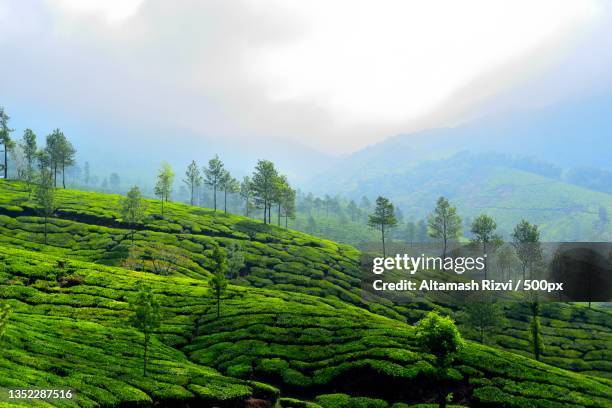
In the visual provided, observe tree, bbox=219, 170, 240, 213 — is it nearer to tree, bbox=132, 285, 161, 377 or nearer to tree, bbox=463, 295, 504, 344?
tree, bbox=463, 295, 504, 344

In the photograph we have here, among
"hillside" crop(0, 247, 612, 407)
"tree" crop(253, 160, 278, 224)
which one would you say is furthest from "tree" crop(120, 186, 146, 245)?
"tree" crop(253, 160, 278, 224)

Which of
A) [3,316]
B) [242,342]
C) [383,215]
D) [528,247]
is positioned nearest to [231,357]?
[242,342]

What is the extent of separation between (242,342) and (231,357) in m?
3.85

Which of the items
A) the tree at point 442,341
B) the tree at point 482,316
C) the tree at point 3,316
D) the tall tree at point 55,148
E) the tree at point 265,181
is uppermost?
the tall tree at point 55,148

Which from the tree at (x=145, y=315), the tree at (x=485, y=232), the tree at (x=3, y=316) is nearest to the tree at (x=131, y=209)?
the tree at (x=145, y=315)

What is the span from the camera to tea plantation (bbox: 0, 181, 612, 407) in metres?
42.3

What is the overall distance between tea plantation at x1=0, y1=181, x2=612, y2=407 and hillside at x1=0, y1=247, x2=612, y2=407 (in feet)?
0.57

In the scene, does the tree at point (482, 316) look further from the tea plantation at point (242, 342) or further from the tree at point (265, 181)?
the tree at point (265, 181)

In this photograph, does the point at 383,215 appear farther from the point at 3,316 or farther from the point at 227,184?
the point at 3,316

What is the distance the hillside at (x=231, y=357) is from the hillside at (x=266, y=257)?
28.1 metres

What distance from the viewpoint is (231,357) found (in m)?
53.4

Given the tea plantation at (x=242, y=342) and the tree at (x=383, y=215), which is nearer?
the tea plantation at (x=242, y=342)

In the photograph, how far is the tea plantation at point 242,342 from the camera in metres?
42.3

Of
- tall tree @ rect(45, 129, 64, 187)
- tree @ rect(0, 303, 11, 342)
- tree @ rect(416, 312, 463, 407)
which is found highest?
tall tree @ rect(45, 129, 64, 187)
